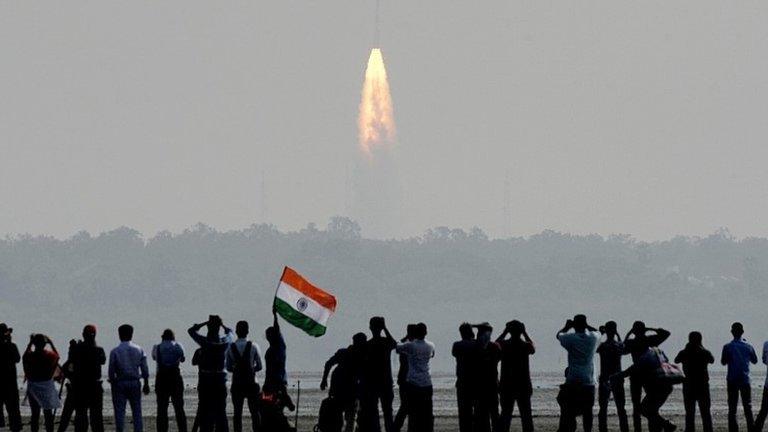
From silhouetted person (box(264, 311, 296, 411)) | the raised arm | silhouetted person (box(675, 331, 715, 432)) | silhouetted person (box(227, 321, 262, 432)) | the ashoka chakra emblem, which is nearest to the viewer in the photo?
the raised arm

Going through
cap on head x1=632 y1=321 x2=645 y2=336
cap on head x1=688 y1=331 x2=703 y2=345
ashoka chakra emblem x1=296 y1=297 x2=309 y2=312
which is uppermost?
ashoka chakra emblem x1=296 y1=297 x2=309 y2=312

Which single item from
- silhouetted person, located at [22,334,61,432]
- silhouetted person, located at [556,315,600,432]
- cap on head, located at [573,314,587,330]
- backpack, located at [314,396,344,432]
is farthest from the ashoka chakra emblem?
cap on head, located at [573,314,587,330]

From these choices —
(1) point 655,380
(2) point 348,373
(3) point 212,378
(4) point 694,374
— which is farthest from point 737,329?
(3) point 212,378

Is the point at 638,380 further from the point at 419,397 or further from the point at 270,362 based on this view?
the point at 270,362

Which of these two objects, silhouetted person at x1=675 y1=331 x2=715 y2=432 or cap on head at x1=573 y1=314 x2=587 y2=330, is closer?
cap on head at x1=573 y1=314 x2=587 y2=330

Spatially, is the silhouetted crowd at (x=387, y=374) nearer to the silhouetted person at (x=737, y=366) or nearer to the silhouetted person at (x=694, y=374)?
the silhouetted person at (x=694, y=374)

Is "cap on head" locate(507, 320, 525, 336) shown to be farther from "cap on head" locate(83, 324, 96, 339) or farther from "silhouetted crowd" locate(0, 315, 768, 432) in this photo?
"cap on head" locate(83, 324, 96, 339)

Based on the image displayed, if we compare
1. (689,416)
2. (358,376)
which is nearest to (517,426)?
(689,416)
